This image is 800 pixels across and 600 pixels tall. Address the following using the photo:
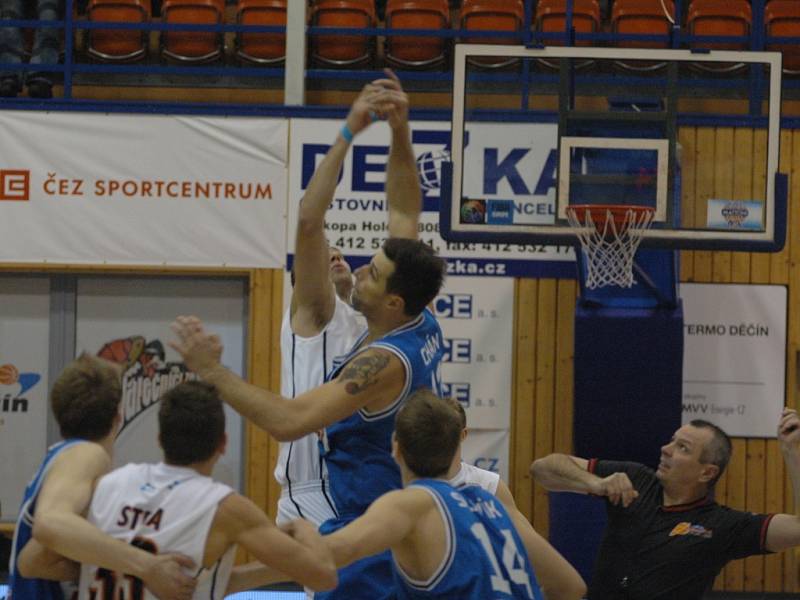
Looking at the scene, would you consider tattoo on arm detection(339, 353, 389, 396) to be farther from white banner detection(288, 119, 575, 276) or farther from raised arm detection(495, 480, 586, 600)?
white banner detection(288, 119, 575, 276)

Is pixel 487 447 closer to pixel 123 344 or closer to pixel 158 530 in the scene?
pixel 123 344

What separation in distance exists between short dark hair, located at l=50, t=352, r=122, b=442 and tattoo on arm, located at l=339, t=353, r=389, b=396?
2.44 feet

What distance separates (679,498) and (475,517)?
7.69 feet

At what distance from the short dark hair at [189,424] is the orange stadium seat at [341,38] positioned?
26.8 feet

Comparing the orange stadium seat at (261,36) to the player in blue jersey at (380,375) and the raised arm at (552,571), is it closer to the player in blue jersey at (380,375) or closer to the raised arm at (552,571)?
the player in blue jersey at (380,375)

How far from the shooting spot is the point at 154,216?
10547 mm

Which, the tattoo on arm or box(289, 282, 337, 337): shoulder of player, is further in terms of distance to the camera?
box(289, 282, 337, 337): shoulder of player

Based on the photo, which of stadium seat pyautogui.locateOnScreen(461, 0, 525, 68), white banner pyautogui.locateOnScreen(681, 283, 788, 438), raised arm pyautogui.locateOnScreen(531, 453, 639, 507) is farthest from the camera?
stadium seat pyautogui.locateOnScreen(461, 0, 525, 68)

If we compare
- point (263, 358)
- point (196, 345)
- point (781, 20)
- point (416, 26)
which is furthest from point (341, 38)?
point (196, 345)

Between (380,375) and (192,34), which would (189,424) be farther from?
(192,34)

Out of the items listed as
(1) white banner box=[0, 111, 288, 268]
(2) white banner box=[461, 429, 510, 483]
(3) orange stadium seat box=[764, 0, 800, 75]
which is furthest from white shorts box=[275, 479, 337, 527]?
(3) orange stadium seat box=[764, 0, 800, 75]

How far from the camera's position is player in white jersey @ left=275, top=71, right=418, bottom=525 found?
15.3 ft

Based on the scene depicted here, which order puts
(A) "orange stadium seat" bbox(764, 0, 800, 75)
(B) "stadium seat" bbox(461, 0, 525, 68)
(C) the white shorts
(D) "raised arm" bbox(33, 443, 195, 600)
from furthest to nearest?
1. (A) "orange stadium seat" bbox(764, 0, 800, 75)
2. (B) "stadium seat" bbox(461, 0, 525, 68)
3. (C) the white shorts
4. (D) "raised arm" bbox(33, 443, 195, 600)

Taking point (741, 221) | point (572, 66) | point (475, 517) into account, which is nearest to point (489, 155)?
point (572, 66)
